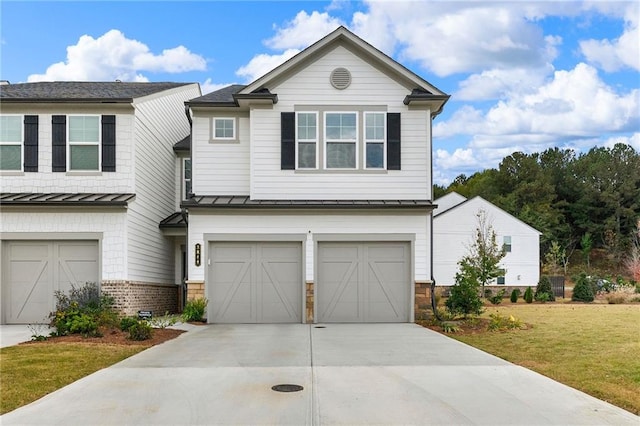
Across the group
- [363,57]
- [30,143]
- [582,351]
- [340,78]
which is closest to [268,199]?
[340,78]

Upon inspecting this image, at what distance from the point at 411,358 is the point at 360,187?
310 inches

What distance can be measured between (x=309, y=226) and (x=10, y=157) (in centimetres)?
877

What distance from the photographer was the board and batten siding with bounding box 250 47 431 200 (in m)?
18.4

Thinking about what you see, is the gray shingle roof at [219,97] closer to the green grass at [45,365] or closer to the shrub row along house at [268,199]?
the shrub row along house at [268,199]

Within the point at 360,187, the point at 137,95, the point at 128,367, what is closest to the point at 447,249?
the point at 360,187

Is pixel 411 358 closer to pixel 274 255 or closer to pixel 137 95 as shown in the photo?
pixel 274 255

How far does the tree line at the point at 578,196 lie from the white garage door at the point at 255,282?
4513 cm

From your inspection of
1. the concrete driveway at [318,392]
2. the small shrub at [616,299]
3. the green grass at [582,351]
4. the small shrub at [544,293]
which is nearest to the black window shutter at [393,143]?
the green grass at [582,351]

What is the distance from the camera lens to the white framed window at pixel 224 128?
63.1 feet

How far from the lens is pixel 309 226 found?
1811 cm

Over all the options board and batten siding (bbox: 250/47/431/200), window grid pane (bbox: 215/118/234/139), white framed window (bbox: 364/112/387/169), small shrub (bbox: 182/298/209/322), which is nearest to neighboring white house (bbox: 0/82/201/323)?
small shrub (bbox: 182/298/209/322)

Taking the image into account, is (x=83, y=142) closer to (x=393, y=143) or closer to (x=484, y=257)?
(x=393, y=143)

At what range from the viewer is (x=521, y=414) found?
24.6 feet

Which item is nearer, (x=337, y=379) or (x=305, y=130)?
(x=337, y=379)
